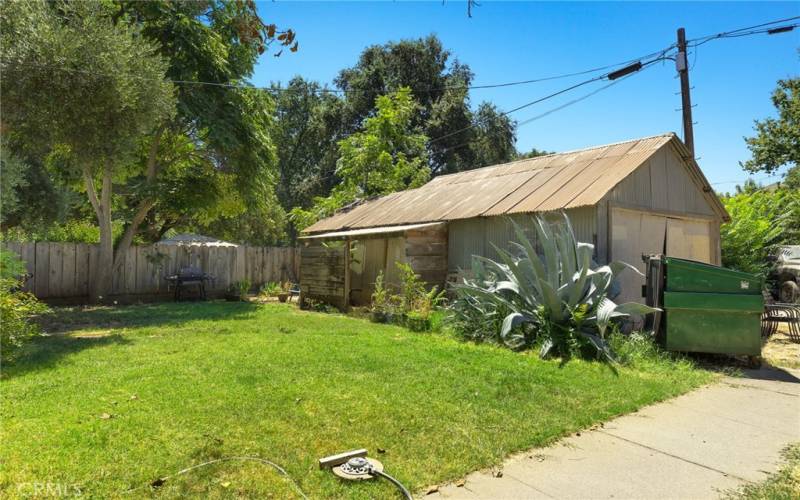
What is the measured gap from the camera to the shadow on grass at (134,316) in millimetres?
9624

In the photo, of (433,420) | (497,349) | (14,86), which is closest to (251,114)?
(14,86)

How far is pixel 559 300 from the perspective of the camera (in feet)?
24.2

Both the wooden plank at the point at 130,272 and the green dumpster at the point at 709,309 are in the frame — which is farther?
the wooden plank at the point at 130,272

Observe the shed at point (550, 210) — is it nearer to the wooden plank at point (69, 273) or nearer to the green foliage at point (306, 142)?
the wooden plank at point (69, 273)

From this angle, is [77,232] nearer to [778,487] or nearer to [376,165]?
[376,165]

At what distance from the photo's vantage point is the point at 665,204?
1109cm

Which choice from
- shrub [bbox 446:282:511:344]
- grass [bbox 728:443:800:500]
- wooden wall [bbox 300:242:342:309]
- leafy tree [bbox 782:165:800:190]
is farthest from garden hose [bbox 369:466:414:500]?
leafy tree [bbox 782:165:800:190]

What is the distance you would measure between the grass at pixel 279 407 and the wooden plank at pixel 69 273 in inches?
275

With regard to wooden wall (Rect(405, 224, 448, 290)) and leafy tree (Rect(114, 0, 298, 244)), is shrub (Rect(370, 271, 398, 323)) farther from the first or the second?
leafy tree (Rect(114, 0, 298, 244))

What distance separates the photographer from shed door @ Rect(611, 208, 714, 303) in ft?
32.2

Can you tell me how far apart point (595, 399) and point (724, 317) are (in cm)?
342

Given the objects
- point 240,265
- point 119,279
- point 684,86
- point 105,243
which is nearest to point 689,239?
point 684,86

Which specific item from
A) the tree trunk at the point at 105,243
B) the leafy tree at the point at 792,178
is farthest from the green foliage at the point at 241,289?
the leafy tree at the point at 792,178

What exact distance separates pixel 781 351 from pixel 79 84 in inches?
563
